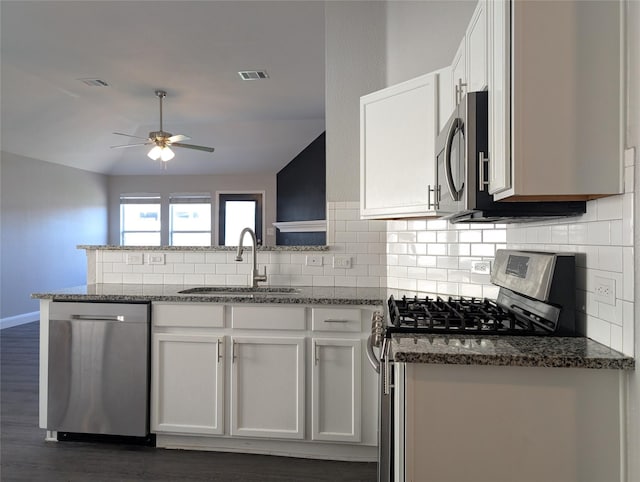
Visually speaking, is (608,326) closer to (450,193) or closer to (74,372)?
(450,193)

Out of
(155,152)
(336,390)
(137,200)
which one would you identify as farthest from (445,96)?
(137,200)

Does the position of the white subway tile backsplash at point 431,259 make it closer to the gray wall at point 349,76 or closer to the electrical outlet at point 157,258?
the electrical outlet at point 157,258

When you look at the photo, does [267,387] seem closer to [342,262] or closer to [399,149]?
[342,262]

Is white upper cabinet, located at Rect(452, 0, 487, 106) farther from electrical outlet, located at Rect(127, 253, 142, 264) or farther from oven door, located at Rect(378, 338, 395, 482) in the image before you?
electrical outlet, located at Rect(127, 253, 142, 264)

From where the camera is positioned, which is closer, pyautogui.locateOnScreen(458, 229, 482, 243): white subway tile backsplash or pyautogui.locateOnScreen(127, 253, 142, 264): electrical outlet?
pyautogui.locateOnScreen(458, 229, 482, 243): white subway tile backsplash

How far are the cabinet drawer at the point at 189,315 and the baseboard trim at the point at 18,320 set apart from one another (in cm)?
Result: 504

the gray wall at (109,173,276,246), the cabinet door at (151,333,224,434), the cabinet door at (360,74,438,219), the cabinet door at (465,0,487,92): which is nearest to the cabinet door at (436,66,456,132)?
the cabinet door at (360,74,438,219)

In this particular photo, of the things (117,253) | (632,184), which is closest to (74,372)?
(117,253)

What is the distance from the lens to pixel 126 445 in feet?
8.68

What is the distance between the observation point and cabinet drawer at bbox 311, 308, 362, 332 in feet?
7.98

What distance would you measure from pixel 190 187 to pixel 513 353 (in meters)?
8.18

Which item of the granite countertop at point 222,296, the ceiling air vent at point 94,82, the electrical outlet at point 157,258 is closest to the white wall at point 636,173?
the granite countertop at point 222,296

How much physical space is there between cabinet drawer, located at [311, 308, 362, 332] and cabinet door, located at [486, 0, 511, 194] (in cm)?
120

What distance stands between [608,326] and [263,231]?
24.6 feet
